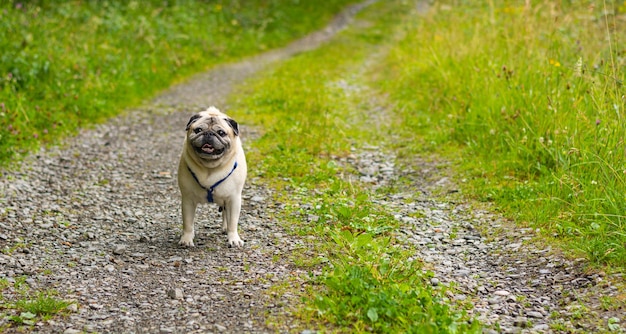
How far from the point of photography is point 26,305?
5395 mm

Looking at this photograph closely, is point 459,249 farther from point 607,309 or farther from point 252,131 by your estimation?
point 252,131

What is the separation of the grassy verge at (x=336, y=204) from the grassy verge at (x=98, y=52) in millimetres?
2635

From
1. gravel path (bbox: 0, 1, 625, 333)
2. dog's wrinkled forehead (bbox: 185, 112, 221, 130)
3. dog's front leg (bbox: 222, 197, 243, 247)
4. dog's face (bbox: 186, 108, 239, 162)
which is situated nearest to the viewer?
gravel path (bbox: 0, 1, 625, 333)

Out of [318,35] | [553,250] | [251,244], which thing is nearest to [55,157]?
[251,244]

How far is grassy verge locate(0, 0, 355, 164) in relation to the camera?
11.6 metres

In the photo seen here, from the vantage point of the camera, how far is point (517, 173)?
8633mm

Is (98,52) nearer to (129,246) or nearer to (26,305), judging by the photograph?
(129,246)

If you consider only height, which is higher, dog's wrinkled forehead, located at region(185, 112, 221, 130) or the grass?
dog's wrinkled forehead, located at region(185, 112, 221, 130)

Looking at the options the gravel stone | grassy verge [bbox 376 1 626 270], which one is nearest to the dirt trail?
the gravel stone

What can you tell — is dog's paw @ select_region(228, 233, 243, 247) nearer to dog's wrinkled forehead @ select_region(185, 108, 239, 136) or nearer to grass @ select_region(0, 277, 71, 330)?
dog's wrinkled forehead @ select_region(185, 108, 239, 136)

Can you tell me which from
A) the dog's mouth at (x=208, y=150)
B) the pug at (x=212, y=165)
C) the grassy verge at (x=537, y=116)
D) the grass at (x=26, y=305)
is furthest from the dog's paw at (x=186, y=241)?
the grassy verge at (x=537, y=116)

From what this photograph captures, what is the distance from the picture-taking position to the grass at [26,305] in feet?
17.1

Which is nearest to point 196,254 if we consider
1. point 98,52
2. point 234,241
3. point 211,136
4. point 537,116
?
point 234,241

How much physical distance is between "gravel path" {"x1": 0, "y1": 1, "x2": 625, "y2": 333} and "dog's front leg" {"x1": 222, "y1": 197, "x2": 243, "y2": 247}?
121 millimetres
